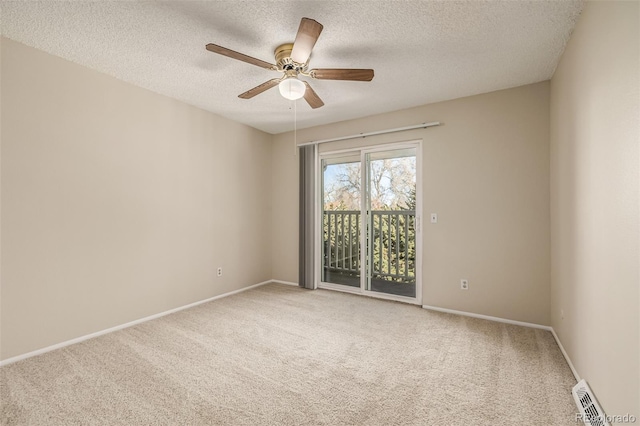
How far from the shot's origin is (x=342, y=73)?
2.13m

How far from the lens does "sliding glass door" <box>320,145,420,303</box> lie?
3775 mm

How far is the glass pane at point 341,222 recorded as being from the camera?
13.8ft

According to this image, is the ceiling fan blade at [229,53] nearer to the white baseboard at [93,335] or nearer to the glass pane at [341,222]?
the glass pane at [341,222]

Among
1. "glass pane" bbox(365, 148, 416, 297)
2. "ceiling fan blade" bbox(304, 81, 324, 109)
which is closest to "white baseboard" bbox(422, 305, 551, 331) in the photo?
"glass pane" bbox(365, 148, 416, 297)

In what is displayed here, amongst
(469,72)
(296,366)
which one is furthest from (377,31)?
(296,366)

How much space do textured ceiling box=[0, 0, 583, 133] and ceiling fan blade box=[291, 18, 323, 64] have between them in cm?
23

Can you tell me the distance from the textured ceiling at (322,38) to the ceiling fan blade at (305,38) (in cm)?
23

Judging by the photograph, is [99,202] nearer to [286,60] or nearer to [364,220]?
[286,60]

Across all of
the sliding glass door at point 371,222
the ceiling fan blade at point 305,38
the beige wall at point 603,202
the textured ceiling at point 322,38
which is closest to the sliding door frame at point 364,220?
the sliding glass door at point 371,222

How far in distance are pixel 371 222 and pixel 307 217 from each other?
1.00 metres

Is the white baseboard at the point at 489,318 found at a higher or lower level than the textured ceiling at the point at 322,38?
lower

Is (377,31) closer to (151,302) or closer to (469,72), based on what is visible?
(469,72)

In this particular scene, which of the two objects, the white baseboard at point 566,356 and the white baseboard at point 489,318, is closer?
the white baseboard at point 566,356

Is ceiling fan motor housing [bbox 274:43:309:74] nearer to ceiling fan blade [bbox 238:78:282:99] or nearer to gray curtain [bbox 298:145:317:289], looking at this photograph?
ceiling fan blade [bbox 238:78:282:99]
